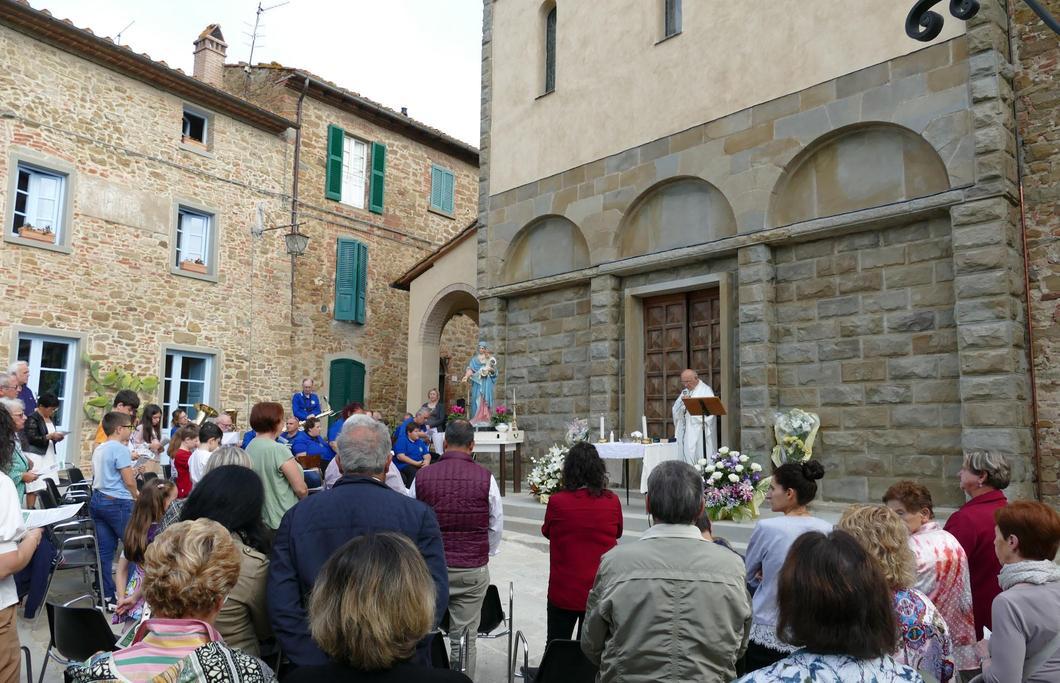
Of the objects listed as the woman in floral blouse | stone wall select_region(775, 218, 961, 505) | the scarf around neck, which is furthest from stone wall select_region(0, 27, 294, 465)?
the scarf around neck

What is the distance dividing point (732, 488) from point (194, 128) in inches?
519

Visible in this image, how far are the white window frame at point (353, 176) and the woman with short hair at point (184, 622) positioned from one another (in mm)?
17342

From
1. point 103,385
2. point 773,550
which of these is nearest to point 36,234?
point 103,385

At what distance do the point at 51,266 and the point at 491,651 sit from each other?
465 inches

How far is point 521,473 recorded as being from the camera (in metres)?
13.1

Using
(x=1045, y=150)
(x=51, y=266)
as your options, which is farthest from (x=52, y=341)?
(x=1045, y=150)

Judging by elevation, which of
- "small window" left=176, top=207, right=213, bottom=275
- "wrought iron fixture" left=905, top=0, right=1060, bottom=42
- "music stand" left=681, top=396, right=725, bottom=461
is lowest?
"music stand" left=681, top=396, right=725, bottom=461

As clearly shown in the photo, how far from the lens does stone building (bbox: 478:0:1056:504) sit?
8453mm

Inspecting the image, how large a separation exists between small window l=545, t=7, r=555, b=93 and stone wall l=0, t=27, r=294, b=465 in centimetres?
707

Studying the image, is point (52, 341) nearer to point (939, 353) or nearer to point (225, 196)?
point (225, 196)

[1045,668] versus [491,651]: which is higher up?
[1045,668]

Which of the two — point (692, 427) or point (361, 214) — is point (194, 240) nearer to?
point (361, 214)

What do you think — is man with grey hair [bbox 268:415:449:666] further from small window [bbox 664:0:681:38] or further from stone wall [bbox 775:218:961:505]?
small window [bbox 664:0:681:38]

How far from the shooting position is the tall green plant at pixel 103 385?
14016 millimetres
